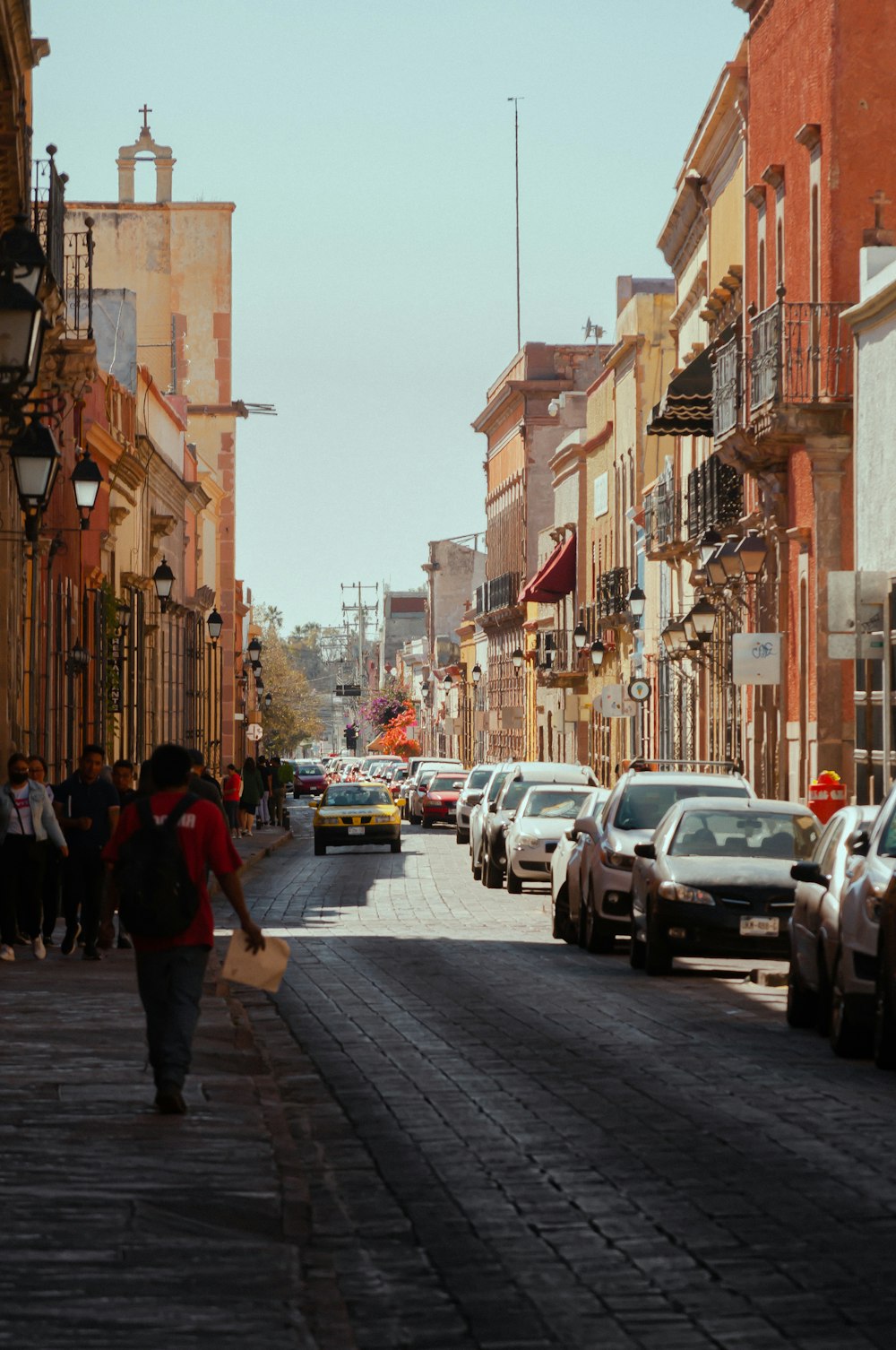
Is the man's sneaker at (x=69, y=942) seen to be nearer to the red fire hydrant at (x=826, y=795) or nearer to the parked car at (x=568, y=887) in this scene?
the parked car at (x=568, y=887)

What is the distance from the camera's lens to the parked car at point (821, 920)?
15.7m

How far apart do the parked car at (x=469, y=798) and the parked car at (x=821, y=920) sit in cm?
3856

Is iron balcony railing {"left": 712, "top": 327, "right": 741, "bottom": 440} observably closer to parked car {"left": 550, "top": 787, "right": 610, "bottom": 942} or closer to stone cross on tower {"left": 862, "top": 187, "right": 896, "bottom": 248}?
stone cross on tower {"left": 862, "top": 187, "right": 896, "bottom": 248}

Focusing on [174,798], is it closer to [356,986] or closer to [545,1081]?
[545,1081]

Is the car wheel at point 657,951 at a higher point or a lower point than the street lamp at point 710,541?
lower

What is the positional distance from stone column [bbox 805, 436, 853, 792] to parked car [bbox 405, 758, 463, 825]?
40753mm

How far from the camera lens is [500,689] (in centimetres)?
10619

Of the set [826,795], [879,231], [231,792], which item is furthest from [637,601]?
[826,795]

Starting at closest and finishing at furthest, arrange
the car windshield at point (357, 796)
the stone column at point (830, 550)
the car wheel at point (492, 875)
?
the stone column at point (830, 550), the car wheel at point (492, 875), the car windshield at point (357, 796)

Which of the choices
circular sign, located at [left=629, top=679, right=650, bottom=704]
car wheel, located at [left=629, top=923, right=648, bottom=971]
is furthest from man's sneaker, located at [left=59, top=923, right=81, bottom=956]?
circular sign, located at [left=629, top=679, right=650, bottom=704]

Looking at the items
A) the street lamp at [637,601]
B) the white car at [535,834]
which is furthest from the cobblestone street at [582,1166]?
the street lamp at [637,601]

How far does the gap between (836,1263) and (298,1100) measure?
5.08 m

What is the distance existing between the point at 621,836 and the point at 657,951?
11.7ft

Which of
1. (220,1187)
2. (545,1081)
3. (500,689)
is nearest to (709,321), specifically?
(545,1081)
